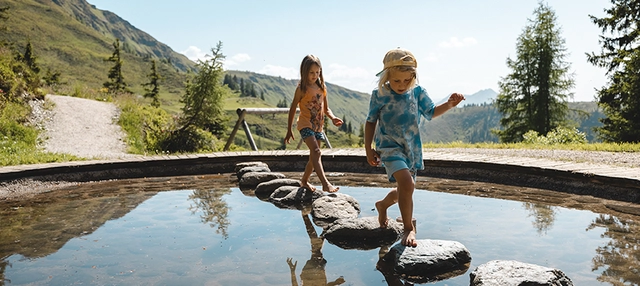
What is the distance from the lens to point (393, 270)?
3285mm

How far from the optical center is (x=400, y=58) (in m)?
3.62

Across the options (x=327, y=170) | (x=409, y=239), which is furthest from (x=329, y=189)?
(x=327, y=170)

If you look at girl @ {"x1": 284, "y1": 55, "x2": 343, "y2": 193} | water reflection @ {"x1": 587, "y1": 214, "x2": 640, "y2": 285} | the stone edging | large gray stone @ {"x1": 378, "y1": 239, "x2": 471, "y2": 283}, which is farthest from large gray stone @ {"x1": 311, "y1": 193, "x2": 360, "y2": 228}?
the stone edging

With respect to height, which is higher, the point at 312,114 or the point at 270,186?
the point at 312,114

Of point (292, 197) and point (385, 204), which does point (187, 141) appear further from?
point (385, 204)

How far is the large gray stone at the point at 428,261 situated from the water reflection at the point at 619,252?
34.8 inches

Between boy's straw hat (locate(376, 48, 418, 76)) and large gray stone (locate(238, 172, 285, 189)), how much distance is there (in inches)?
159

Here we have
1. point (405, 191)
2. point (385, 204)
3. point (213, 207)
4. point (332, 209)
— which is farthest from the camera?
point (213, 207)

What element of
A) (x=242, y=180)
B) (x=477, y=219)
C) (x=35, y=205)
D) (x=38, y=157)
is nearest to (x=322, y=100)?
(x=242, y=180)

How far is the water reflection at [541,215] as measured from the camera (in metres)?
4.39

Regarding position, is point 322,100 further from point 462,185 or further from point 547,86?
point 547,86

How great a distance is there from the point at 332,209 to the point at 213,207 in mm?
1556

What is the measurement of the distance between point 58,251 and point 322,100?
353 cm

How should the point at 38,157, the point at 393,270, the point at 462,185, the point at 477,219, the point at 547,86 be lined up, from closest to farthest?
the point at 393,270, the point at 477,219, the point at 462,185, the point at 38,157, the point at 547,86
